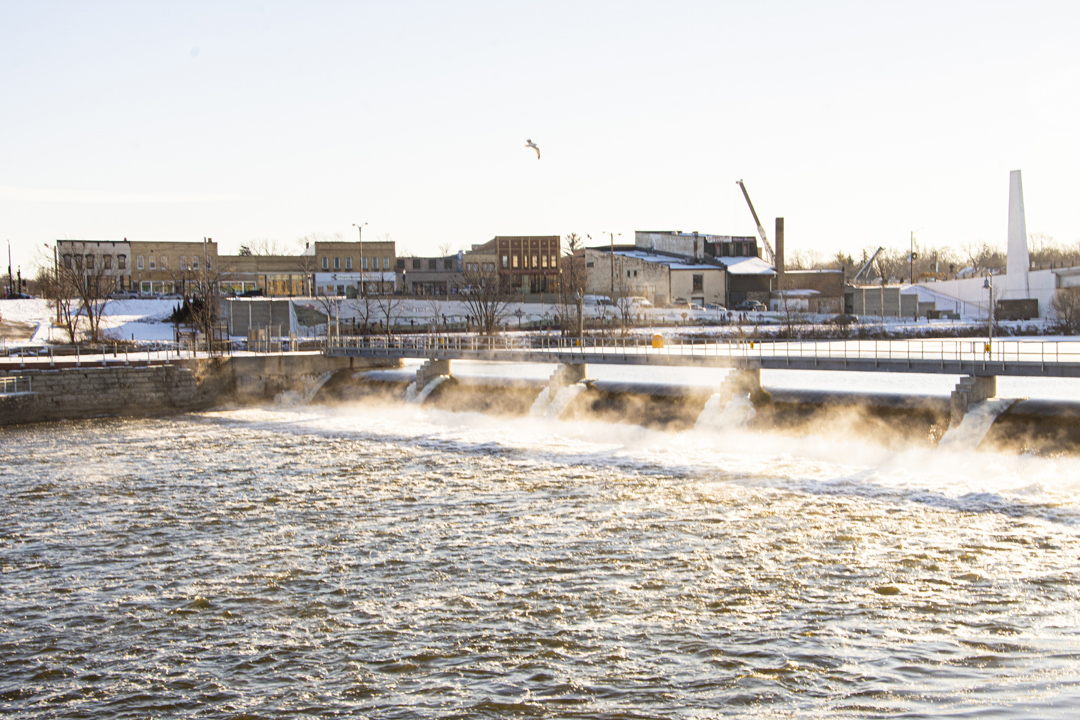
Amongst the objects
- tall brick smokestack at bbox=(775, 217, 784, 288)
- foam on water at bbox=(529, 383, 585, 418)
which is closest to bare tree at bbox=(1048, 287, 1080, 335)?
tall brick smokestack at bbox=(775, 217, 784, 288)

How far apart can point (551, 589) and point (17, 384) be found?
37547 mm

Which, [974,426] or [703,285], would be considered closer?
[974,426]

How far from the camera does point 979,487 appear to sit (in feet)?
80.6

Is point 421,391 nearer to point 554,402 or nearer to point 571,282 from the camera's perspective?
point 554,402

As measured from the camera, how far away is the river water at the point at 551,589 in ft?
41.5

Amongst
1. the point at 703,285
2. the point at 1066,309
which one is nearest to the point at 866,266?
the point at 703,285

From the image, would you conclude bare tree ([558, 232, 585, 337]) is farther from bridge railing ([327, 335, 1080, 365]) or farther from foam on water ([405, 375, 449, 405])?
foam on water ([405, 375, 449, 405])

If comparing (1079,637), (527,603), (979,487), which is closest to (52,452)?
(527,603)

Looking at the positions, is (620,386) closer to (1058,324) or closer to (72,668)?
(72,668)

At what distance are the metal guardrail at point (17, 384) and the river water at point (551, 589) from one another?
17423mm

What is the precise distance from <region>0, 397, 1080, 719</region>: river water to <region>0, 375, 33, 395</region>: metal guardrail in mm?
17423

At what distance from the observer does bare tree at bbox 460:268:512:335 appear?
82.7 meters

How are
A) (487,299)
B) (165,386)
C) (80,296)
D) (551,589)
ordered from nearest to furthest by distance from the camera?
(551,589) < (165,386) < (80,296) < (487,299)

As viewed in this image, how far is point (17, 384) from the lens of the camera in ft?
148
